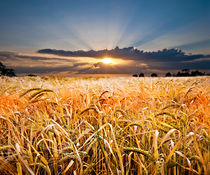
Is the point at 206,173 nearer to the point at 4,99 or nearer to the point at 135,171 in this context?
the point at 135,171

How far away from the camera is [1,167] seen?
3.59 ft

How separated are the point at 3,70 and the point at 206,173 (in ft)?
77.4

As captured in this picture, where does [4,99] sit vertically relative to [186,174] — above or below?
above

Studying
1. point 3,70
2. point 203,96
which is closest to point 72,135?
point 203,96

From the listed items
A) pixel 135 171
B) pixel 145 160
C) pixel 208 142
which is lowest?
pixel 135 171

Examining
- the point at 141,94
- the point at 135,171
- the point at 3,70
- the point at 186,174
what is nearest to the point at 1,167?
the point at 135,171

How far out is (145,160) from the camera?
119 cm

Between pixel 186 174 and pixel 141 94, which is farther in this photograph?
pixel 141 94

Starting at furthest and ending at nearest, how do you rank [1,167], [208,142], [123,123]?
[123,123] → [208,142] → [1,167]

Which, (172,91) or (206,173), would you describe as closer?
(206,173)

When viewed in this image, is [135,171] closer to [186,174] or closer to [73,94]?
[186,174]

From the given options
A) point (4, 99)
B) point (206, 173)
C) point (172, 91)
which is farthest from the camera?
point (172, 91)

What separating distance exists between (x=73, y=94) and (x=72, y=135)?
1743mm

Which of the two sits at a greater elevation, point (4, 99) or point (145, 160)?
point (4, 99)
